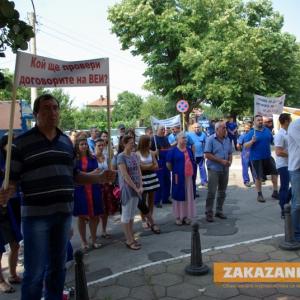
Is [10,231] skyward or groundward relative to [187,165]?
groundward

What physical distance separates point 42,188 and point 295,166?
11.9ft

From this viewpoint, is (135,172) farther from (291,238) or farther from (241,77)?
(241,77)

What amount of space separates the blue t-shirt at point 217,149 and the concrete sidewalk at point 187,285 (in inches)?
83.3

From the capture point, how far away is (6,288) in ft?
15.7

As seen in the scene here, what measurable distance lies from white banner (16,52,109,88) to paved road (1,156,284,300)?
102 inches

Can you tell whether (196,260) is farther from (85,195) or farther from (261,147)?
(261,147)

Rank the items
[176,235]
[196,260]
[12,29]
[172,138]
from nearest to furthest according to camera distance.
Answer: [12,29]
[196,260]
[176,235]
[172,138]

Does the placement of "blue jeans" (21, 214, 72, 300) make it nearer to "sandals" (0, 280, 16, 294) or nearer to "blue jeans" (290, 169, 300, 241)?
"sandals" (0, 280, 16, 294)

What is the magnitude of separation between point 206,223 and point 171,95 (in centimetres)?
2221

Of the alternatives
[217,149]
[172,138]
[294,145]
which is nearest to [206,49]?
[172,138]

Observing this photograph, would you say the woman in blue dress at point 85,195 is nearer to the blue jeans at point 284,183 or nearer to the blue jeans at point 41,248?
the blue jeans at point 41,248

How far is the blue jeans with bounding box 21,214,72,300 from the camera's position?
11.1 feet

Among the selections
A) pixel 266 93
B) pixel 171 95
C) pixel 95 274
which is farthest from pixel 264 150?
pixel 266 93

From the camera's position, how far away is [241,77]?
25.7 meters
